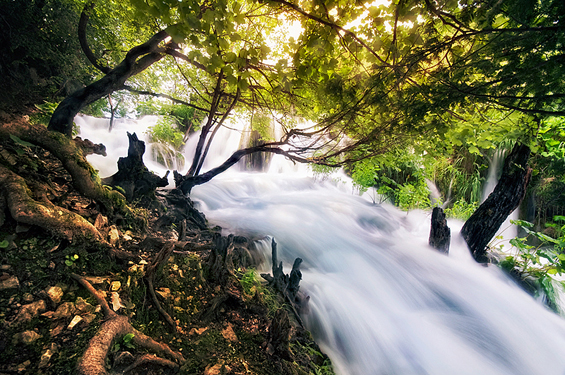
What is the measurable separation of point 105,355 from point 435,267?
630cm

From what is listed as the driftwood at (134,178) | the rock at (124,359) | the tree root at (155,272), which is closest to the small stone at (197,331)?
the tree root at (155,272)

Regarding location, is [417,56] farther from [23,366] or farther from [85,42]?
[85,42]

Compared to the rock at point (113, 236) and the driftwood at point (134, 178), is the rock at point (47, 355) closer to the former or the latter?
the rock at point (113, 236)

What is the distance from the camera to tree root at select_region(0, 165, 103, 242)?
1860mm

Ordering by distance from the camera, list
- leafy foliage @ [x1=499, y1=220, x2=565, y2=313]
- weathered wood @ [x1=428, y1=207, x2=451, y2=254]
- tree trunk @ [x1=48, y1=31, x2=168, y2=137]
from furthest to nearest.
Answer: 1. weathered wood @ [x1=428, y1=207, x2=451, y2=254]
2. leafy foliage @ [x1=499, y1=220, x2=565, y2=313]
3. tree trunk @ [x1=48, y1=31, x2=168, y2=137]

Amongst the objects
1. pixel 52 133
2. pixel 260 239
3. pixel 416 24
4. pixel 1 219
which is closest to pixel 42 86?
pixel 52 133

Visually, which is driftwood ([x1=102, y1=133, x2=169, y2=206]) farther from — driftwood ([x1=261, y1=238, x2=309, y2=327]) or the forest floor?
driftwood ([x1=261, y1=238, x2=309, y2=327])

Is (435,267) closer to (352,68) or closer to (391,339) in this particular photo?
(391,339)

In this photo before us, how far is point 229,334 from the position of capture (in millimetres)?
2031

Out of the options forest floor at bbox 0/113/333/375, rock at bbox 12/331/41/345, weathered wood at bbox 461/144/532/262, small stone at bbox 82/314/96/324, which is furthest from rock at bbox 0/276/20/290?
weathered wood at bbox 461/144/532/262

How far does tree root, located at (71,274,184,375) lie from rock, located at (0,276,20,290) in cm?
30

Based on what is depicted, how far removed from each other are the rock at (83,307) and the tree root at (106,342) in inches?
2.4

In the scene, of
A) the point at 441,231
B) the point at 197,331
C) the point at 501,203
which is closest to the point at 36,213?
the point at 197,331

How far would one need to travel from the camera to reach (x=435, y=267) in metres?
5.34
